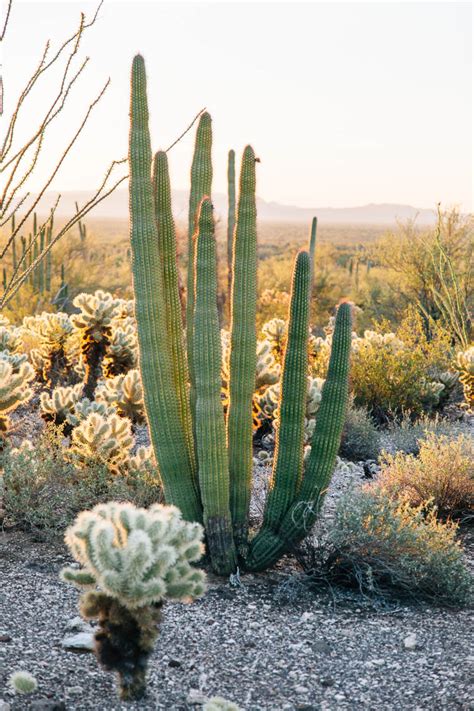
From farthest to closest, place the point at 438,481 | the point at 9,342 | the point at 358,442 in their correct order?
the point at 9,342 < the point at 358,442 < the point at 438,481

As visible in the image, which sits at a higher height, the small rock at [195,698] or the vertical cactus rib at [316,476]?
the vertical cactus rib at [316,476]

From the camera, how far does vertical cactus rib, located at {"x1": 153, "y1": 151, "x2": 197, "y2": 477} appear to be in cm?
515

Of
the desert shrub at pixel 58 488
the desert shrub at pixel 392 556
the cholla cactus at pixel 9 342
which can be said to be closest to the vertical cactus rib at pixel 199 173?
the desert shrub at pixel 58 488

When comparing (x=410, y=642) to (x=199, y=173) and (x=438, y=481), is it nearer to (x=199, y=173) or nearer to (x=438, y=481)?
(x=438, y=481)

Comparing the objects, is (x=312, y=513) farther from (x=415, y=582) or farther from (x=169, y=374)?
(x=169, y=374)

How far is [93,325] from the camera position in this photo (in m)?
9.24

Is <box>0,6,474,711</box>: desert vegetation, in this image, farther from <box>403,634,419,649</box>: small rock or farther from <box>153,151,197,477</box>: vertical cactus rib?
<box>403,634,419,649</box>: small rock

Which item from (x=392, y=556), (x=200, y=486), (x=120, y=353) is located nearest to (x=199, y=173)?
(x=200, y=486)

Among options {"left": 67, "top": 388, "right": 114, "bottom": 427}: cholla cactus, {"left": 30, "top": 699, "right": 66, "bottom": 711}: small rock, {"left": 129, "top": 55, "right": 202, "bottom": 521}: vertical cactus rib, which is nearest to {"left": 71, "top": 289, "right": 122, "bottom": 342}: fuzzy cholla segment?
{"left": 67, "top": 388, "right": 114, "bottom": 427}: cholla cactus

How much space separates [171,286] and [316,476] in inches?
53.9

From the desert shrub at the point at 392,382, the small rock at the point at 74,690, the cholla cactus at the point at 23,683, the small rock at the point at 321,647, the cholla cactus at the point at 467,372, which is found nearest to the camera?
the cholla cactus at the point at 23,683

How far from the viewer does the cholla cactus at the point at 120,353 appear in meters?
9.34

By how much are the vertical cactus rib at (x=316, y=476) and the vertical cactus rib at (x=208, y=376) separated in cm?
40

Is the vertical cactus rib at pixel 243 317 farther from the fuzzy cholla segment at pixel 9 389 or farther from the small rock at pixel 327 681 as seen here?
the fuzzy cholla segment at pixel 9 389
